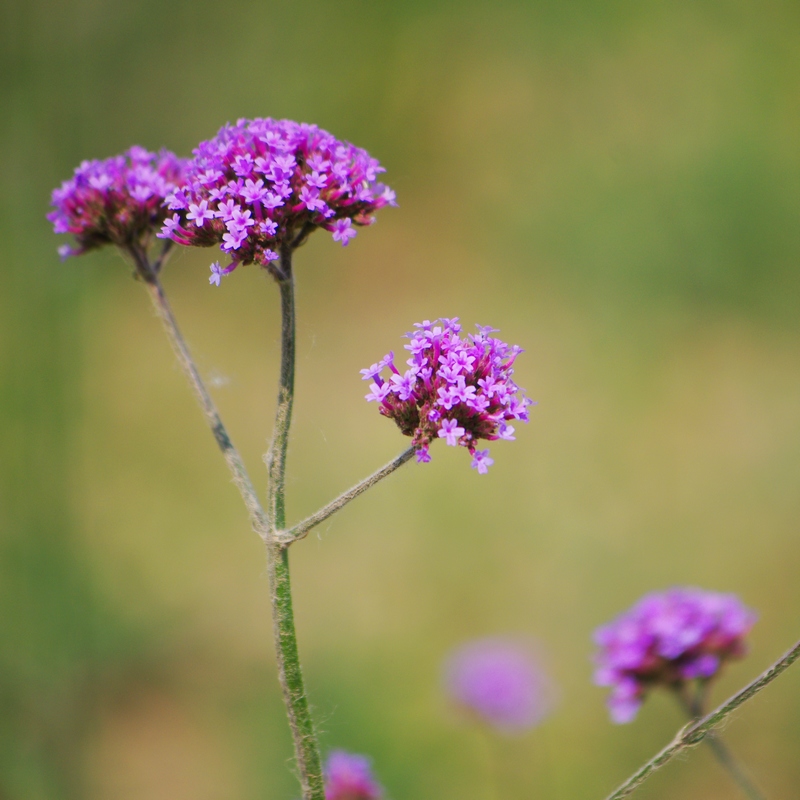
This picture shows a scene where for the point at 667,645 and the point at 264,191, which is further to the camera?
the point at 667,645

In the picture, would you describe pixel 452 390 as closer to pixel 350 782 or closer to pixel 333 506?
pixel 333 506

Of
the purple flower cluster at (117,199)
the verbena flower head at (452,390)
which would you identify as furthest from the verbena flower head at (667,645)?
the purple flower cluster at (117,199)

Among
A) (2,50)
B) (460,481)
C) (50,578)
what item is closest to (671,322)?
(460,481)

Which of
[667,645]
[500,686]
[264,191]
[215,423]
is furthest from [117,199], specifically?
[500,686]

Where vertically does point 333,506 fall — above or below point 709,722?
above

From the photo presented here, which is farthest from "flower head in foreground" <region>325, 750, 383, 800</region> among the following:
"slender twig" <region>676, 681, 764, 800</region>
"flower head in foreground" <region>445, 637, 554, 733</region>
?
"flower head in foreground" <region>445, 637, 554, 733</region>

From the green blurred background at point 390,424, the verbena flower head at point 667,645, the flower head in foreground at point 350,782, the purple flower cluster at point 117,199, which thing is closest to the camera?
→ the purple flower cluster at point 117,199

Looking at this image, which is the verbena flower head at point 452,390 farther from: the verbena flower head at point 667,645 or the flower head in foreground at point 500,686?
the flower head in foreground at point 500,686
